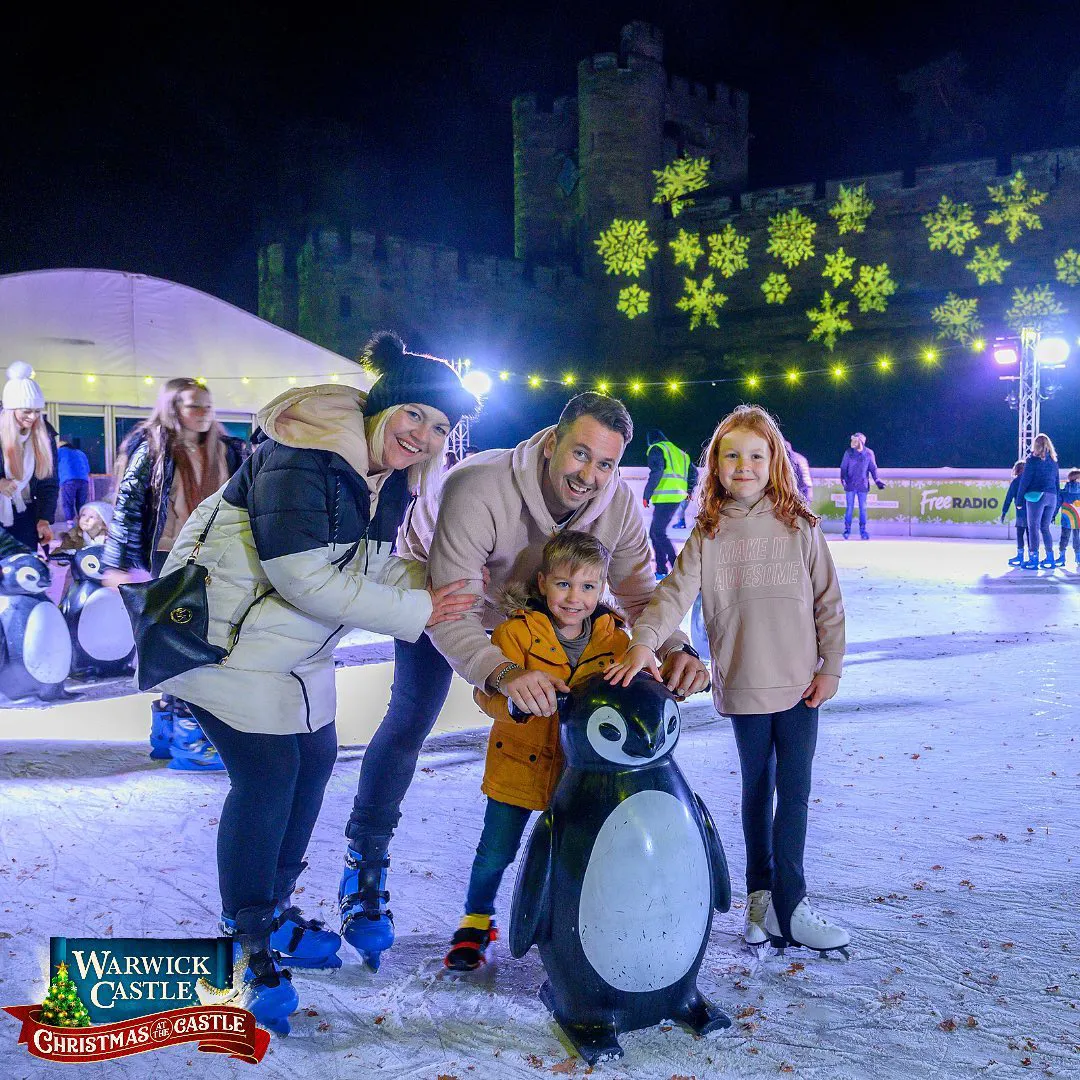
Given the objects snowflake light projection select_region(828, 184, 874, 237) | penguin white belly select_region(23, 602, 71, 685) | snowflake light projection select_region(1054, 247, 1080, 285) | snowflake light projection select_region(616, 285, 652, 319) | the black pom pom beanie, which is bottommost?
penguin white belly select_region(23, 602, 71, 685)

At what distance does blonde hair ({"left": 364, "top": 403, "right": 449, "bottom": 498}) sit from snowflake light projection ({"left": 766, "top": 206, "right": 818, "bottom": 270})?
86.0 ft

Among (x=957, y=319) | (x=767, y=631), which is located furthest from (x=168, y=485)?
(x=957, y=319)

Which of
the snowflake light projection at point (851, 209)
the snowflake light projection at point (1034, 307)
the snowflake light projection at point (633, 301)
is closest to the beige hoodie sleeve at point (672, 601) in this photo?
the snowflake light projection at point (1034, 307)

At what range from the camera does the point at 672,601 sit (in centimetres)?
207

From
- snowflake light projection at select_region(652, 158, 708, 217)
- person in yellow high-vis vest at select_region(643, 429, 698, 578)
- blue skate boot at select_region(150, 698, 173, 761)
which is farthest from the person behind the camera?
snowflake light projection at select_region(652, 158, 708, 217)

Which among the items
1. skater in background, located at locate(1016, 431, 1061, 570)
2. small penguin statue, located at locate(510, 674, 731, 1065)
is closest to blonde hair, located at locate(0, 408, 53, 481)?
small penguin statue, located at locate(510, 674, 731, 1065)

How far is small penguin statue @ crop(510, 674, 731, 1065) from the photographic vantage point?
1680 mm

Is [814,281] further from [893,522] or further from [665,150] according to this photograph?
[893,522]

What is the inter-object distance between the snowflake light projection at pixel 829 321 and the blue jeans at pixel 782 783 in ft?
81.3

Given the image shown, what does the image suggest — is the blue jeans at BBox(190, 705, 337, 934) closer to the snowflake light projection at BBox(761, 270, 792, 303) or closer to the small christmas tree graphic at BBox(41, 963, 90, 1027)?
the small christmas tree graphic at BBox(41, 963, 90, 1027)

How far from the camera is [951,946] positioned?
2078 mm

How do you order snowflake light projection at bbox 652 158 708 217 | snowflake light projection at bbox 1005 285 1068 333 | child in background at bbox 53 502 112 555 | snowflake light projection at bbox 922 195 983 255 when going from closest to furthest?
child in background at bbox 53 502 112 555 → snowflake light projection at bbox 1005 285 1068 333 → snowflake light projection at bbox 922 195 983 255 → snowflake light projection at bbox 652 158 708 217

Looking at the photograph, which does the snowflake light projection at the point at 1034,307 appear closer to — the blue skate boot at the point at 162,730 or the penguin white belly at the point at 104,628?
the penguin white belly at the point at 104,628

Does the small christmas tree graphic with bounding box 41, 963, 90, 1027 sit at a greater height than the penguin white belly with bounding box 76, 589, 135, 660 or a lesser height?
lesser
